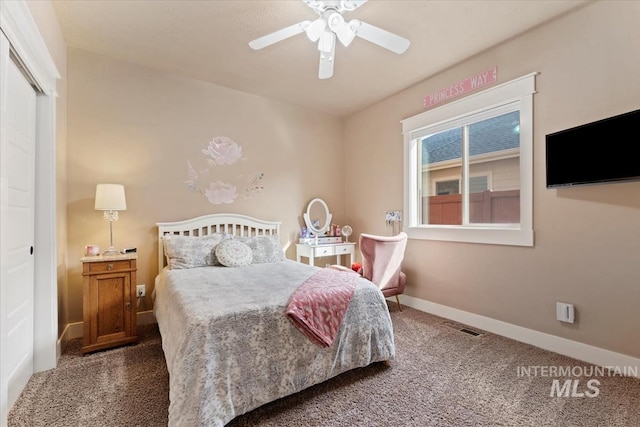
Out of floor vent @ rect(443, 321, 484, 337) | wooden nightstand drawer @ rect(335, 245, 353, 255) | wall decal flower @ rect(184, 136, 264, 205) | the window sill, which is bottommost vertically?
floor vent @ rect(443, 321, 484, 337)

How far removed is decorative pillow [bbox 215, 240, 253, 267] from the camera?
2.84 meters

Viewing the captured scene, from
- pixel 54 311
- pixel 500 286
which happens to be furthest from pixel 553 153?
pixel 54 311

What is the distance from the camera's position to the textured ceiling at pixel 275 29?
7.14ft

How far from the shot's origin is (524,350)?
237cm

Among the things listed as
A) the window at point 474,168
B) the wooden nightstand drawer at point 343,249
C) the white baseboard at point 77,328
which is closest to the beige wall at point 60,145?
the white baseboard at point 77,328

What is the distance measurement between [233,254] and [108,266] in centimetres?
101

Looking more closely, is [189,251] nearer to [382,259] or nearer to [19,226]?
[19,226]

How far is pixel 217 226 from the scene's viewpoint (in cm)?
340

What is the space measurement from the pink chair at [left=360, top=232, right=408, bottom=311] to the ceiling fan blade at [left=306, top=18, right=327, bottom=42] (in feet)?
6.12

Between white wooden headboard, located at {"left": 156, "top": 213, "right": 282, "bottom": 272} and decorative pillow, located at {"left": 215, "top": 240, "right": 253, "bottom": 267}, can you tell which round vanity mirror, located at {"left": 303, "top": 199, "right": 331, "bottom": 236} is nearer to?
white wooden headboard, located at {"left": 156, "top": 213, "right": 282, "bottom": 272}

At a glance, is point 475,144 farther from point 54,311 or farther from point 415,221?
point 54,311

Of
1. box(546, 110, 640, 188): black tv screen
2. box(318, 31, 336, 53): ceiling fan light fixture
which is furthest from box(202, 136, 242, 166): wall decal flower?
box(546, 110, 640, 188): black tv screen

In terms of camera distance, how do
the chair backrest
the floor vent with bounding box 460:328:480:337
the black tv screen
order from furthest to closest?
the chair backrest < the floor vent with bounding box 460:328:480:337 < the black tv screen

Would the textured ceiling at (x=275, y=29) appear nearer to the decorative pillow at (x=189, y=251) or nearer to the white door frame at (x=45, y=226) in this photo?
the white door frame at (x=45, y=226)
